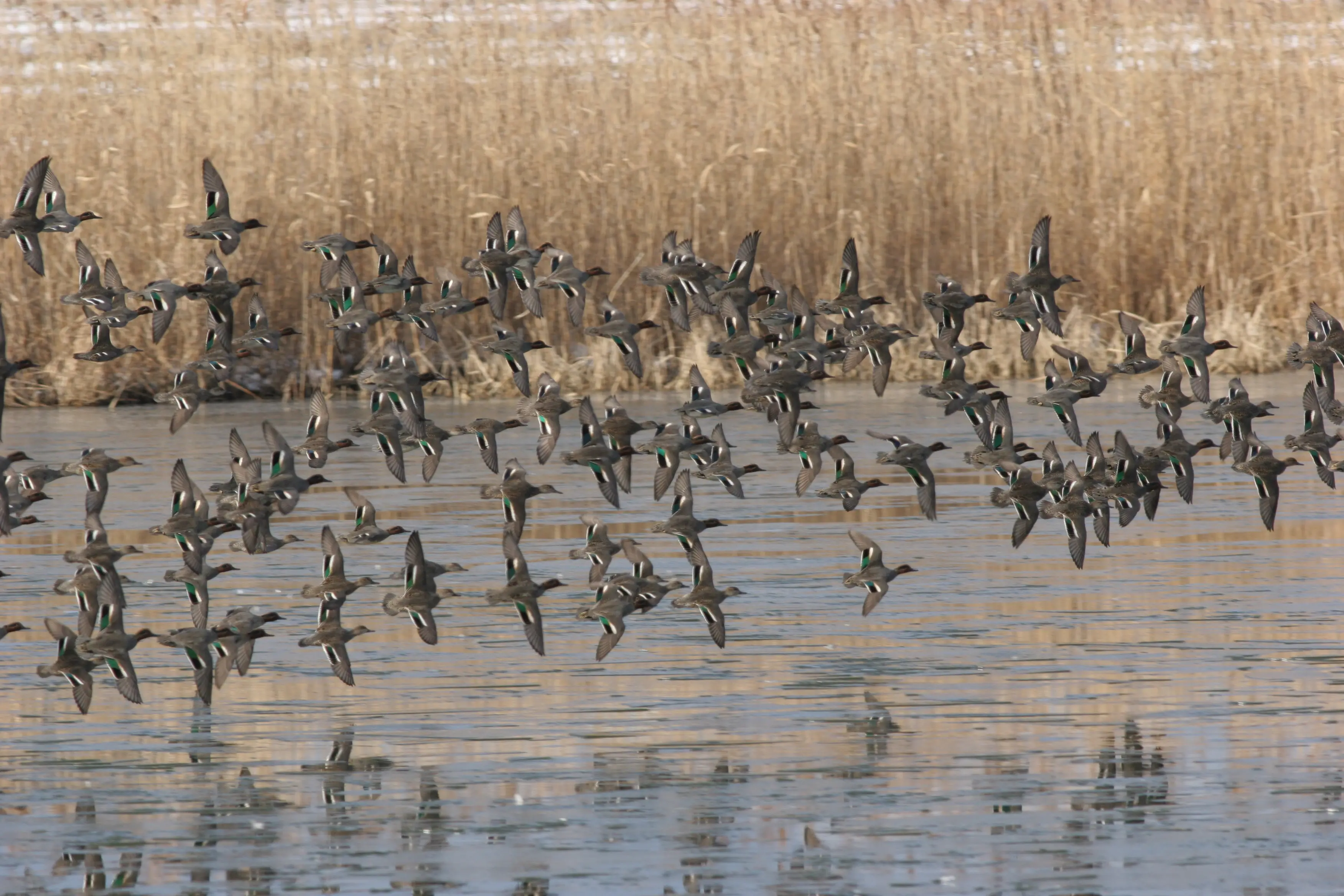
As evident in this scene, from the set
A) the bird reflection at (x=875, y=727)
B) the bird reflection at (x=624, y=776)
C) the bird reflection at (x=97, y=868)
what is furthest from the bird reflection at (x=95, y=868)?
the bird reflection at (x=875, y=727)

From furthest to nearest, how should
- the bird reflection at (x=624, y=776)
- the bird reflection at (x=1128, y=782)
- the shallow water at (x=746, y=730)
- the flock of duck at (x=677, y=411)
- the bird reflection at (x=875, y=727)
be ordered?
the flock of duck at (x=677, y=411), the bird reflection at (x=875, y=727), the bird reflection at (x=624, y=776), the bird reflection at (x=1128, y=782), the shallow water at (x=746, y=730)

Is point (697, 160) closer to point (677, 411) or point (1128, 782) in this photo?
point (677, 411)

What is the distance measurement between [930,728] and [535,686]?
1522mm

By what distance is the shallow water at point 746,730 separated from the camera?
18.6ft

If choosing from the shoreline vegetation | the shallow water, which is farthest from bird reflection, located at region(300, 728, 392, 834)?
the shoreline vegetation

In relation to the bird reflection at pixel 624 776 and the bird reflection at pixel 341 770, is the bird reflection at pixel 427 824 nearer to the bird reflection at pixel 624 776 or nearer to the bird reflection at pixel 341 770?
the bird reflection at pixel 341 770

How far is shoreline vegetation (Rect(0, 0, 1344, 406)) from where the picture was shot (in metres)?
17.0

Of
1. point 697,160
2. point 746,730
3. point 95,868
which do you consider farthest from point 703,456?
point 697,160

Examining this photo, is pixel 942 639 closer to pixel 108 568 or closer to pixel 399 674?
pixel 399 674

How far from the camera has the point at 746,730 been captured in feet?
23.5

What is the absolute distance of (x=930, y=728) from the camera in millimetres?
7164


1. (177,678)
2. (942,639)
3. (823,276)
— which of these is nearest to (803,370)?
(942,639)

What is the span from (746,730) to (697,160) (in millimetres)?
10833

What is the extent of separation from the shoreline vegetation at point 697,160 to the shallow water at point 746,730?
17.5 feet
